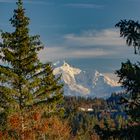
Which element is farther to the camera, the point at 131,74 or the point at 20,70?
the point at 20,70

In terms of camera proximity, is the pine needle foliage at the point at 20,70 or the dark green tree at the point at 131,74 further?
the pine needle foliage at the point at 20,70

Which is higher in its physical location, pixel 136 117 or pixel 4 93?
pixel 4 93

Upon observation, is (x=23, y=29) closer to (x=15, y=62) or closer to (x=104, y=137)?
(x=15, y=62)

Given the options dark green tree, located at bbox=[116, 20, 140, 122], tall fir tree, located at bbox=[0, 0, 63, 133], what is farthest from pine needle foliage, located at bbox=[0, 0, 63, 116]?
dark green tree, located at bbox=[116, 20, 140, 122]

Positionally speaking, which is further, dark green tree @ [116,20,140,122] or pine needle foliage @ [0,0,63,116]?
pine needle foliage @ [0,0,63,116]

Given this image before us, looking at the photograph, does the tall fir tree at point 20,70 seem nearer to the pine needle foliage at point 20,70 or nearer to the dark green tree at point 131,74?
the pine needle foliage at point 20,70

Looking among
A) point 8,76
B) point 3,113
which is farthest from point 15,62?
point 3,113

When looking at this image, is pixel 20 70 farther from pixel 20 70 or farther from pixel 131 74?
pixel 131 74

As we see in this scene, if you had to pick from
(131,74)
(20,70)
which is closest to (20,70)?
(20,70)

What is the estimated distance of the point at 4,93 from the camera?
54312mm

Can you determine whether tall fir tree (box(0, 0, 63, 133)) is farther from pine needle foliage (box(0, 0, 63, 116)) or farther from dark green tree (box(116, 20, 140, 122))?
dark green tree (box(116, 20, 140, 122))

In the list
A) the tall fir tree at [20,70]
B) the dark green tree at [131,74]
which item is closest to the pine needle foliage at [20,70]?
the tall fir tree at [20,70]

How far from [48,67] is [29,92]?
5.27 meters

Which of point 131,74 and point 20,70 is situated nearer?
point 131,74
